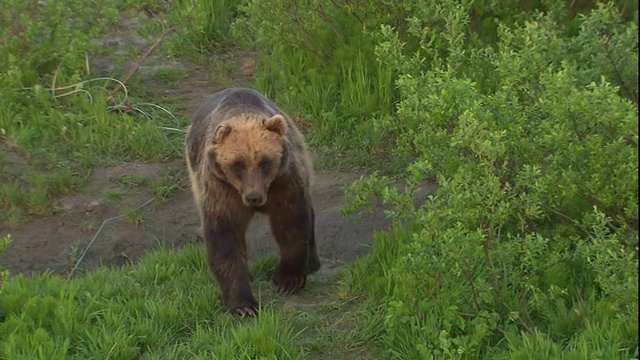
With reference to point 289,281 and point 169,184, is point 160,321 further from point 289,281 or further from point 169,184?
point 169,184

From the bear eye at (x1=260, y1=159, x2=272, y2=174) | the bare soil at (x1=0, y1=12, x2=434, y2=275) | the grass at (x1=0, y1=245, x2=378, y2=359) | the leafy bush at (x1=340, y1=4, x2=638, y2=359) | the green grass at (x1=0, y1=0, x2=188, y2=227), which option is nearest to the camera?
the leafy bush at (x1=340, y1=4, x2=638, y2=359)

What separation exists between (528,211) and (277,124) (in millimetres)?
1606

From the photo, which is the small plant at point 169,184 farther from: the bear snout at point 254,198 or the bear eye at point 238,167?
the bear snout at point 254,198

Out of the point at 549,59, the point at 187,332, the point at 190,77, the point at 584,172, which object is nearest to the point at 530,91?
the point at 549,59

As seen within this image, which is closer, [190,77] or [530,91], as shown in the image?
[530,91]

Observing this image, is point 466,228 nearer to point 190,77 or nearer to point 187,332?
point 187,332

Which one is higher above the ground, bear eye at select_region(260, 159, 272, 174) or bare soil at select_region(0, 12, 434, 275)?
bear eye at select_region(260, 159, 272, 174)

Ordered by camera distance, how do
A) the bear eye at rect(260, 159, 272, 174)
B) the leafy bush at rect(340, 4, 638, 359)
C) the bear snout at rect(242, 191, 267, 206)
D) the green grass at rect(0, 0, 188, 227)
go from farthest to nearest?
the green grass at rect(0, 0, 188, 227)
the bear eye at rect(260, 159, 272, 174)
the bear snout at rect(242, 191, 267, 206)
the leafy bush at rect(340, 4, 638, 359)

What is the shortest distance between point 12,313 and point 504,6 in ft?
14.1

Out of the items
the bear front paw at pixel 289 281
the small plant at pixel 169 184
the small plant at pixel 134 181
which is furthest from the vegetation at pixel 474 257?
the small plant at pixel 134 181

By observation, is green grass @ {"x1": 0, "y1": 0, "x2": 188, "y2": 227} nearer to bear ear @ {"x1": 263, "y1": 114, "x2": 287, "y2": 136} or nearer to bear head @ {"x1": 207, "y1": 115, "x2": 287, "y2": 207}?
bear head @ {"x1": 207, "y1": 115, "x2": 287, "y2": 207}

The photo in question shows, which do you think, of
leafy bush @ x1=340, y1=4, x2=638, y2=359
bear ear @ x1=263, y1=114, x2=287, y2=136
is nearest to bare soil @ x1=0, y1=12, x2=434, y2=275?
bear ear @ x1=263, y1=114, x2=287, y2=136

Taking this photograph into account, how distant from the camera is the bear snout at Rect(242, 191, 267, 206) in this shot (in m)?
4.82

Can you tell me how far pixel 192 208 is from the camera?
705cm
